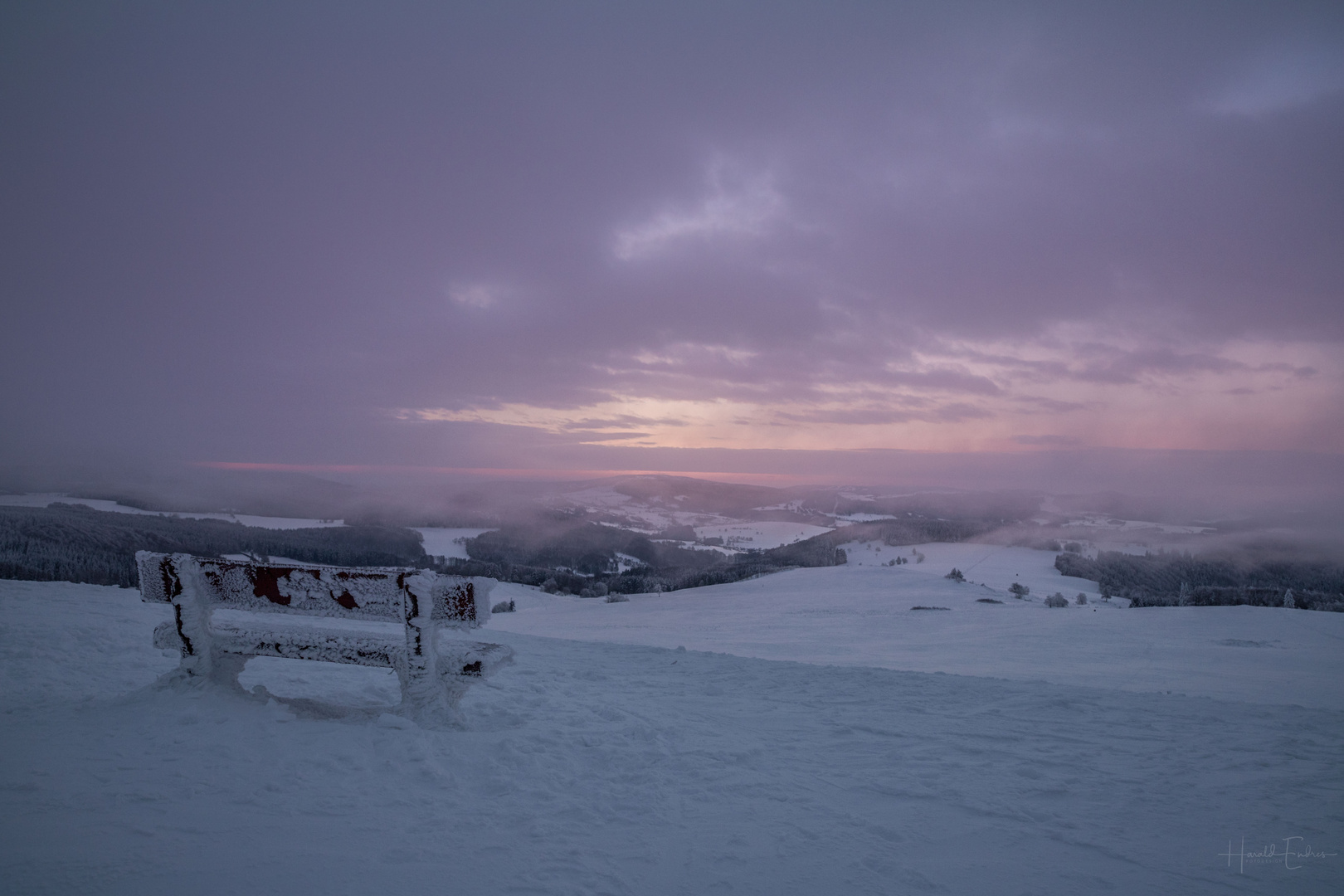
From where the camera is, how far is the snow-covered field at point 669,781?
127 inches

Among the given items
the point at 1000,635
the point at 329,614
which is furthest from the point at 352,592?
the point at 1000,635

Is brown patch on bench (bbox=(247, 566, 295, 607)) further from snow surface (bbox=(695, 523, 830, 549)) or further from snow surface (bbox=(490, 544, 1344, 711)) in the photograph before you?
snow surface (bbox=(695, 523, 830, 549))

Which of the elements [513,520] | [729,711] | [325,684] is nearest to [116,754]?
[325,684]

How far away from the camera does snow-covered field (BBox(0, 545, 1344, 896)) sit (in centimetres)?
323

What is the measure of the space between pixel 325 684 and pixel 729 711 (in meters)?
4.32

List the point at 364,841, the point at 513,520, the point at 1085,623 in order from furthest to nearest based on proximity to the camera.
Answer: the point at 513,520
the point at 1085,623
the point at 364,841

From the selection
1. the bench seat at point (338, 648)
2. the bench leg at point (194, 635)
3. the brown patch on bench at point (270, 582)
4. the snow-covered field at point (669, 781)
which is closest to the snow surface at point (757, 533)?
the snow-covered field at point (669, 781)

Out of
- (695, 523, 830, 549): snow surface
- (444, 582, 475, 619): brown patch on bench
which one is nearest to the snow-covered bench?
(444, 582, 475, 619): brown patch on bench

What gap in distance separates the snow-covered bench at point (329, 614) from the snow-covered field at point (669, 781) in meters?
0.40

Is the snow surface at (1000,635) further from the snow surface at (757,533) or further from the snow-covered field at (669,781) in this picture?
the snow surface at (757,533)

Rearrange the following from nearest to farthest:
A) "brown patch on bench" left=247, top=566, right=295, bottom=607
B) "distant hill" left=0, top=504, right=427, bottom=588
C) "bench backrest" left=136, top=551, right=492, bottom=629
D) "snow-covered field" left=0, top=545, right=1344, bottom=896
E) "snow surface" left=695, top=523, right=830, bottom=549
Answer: "snow-covered field" left=0, top=545, right=1344, bottom=896 → "bench backrest" left=136, top=551, right=492, bottom=629 → "brown patch on bench" left=247, top=566, right=295, bottom=607 → "distant hill" left=0, top=504, right=427, bottom=588 → "snow surface" left=695, top=523, right=830, bottom=549

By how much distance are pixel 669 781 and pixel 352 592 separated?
295 cm

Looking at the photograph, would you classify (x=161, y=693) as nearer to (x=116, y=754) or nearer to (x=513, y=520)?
(x=116, y=754)

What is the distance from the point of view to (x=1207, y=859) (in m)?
3.54
